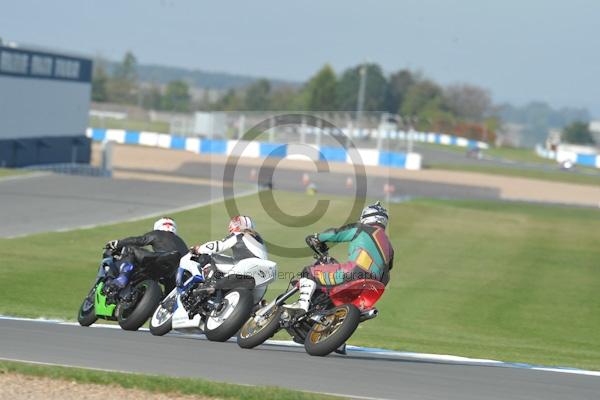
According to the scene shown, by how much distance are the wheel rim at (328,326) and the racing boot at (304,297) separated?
0.81 feet

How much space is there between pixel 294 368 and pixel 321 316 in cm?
87

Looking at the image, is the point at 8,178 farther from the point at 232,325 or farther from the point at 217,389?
the point at 217,389

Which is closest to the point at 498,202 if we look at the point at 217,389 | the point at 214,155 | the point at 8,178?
the point at 8,178

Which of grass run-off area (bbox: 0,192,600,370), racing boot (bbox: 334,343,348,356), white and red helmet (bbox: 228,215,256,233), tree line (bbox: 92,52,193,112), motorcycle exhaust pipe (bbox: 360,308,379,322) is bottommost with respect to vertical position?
grass run-off area (bbox: 0,192,600,370)

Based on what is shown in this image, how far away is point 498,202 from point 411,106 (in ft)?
362

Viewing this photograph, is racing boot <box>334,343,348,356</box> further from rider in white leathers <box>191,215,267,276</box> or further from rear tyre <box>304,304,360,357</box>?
rider in white leathers <box>191,215,267,276</box>

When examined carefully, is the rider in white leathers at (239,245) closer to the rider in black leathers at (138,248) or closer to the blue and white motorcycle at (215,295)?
the blue and white motorcycle at (215,295)

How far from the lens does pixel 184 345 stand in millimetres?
13367

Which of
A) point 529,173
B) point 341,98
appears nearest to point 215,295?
point 529,173

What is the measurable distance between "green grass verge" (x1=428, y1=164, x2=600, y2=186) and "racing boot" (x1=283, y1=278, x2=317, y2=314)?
7069cm

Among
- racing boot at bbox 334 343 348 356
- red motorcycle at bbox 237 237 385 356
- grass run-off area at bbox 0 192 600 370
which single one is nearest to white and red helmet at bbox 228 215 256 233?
red motorcycle at bbox 237 237 385 356

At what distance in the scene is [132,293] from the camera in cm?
1484

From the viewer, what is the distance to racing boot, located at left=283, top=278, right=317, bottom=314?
1270cm

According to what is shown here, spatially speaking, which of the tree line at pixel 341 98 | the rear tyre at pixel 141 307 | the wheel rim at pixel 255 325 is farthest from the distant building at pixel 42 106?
the tree line at pixel 341 98
